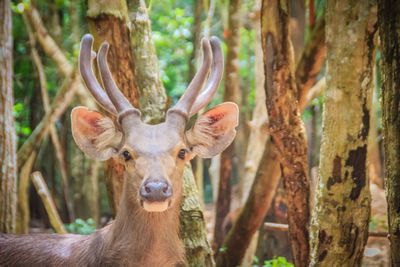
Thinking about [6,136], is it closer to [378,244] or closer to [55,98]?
[55,98]

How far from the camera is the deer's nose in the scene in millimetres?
2844

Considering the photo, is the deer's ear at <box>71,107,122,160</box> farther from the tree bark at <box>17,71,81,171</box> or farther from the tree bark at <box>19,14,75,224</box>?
the tree bark at <box>19,14,75,224</box>

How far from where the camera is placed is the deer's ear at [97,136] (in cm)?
343

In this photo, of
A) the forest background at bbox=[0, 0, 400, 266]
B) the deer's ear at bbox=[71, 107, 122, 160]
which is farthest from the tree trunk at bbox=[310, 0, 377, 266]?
the deer's ear at bbox=[71, 107, 122, 160]

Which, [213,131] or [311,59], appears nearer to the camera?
[213,131]

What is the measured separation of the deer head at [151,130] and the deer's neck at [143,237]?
0.11m

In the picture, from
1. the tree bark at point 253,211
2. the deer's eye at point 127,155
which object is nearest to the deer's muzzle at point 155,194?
the deer's eye at point 127,155

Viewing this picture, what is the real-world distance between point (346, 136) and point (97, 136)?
203cm

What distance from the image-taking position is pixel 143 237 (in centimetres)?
326

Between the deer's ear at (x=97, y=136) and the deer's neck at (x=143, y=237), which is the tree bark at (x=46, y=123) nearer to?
the deer's ear at (x=97, y=136)

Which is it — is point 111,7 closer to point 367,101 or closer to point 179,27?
point 367,101

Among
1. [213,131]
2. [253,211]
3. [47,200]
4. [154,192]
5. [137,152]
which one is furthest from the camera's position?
[47,200]

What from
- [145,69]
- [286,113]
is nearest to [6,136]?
[145,69]

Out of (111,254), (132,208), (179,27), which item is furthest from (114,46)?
(179,27)
